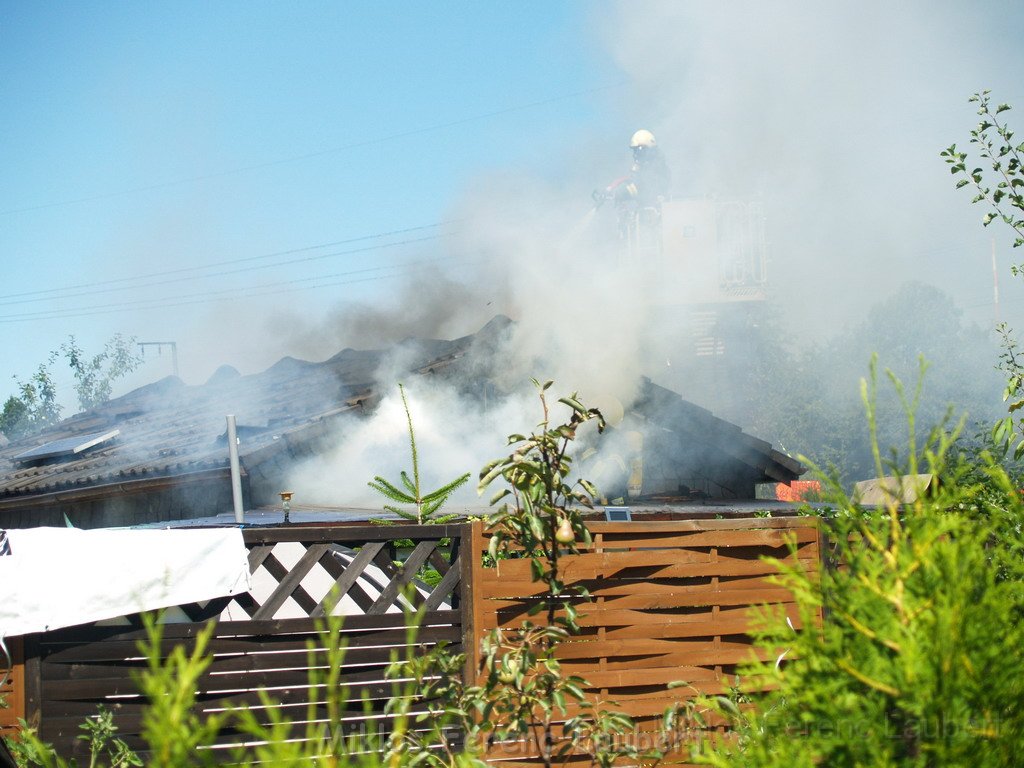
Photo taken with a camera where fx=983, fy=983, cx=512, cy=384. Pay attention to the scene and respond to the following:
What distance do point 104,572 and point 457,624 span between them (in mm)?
1895

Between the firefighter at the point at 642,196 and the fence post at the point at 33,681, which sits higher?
the firefighter at the point at 642,196

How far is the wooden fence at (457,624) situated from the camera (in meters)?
5.21

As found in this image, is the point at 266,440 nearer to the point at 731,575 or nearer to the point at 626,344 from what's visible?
the point at 626,344

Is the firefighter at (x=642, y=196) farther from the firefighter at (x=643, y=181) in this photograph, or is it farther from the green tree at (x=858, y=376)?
the green tree at (x=858, y=376)

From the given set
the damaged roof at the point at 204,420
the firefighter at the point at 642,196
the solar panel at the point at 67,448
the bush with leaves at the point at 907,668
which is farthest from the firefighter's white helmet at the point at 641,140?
the bush with leaves at the point at 907,668

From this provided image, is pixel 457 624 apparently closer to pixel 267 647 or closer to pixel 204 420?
pixel 267 647

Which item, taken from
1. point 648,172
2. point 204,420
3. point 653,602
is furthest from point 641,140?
point 653,602

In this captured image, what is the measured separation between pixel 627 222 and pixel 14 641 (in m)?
23.1

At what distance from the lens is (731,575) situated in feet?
19.0

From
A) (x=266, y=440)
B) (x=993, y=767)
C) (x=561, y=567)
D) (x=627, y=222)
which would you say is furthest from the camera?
(x=627, y=222)

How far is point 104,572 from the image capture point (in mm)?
5105

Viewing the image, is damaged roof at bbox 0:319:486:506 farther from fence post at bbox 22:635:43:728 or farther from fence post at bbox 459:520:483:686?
fence post at bbox 459:520:483:686

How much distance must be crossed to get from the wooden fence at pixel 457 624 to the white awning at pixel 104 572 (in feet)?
0.57

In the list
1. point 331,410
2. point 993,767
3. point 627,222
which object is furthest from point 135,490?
point 627,222
